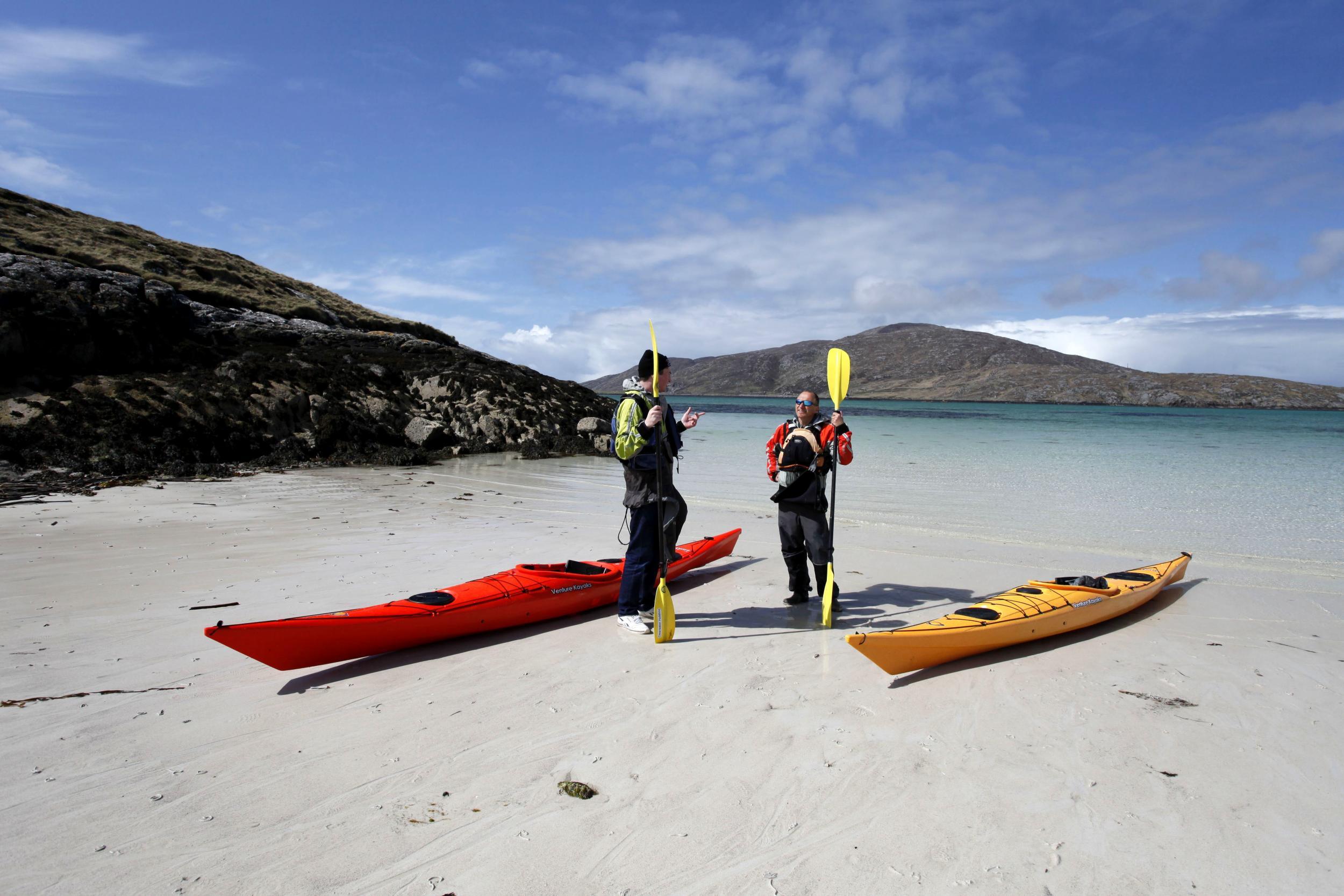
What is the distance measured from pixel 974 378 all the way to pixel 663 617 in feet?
449

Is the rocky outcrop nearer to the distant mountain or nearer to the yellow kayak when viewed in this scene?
the yellow kayak

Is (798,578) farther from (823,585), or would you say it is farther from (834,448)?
(834,448)

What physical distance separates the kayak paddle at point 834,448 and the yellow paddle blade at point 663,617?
1.27 meters

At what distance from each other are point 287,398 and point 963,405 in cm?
9348

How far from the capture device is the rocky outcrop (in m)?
12.7

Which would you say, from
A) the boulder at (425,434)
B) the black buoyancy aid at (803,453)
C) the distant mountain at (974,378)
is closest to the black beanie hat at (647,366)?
the black buoyancy aid at (803,453)

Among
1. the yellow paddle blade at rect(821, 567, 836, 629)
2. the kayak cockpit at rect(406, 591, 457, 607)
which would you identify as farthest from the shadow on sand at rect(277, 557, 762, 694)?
the yellow paddle blade at rect(821, 567, 836, 629)

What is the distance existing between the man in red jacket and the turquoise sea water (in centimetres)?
453

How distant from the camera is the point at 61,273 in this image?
15.3 meters

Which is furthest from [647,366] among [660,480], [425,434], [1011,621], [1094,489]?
[425,434]

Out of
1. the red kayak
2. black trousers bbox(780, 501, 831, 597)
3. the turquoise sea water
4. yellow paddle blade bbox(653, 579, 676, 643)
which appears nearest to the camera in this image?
the red kayak

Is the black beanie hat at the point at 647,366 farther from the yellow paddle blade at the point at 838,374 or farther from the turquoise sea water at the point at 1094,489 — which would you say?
the turquoise sea water at the point at 1094,489

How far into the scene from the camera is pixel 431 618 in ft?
16.1

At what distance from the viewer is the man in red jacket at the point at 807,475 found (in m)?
5.70
